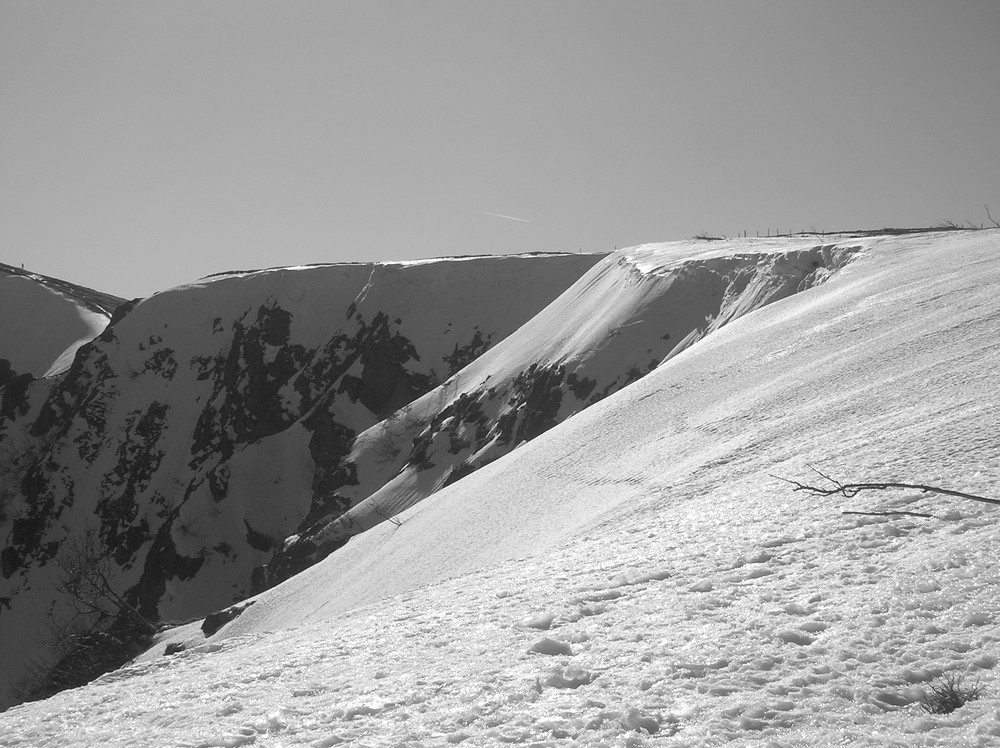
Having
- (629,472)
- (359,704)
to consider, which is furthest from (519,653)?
(629,472)

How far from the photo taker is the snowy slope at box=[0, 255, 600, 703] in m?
59.8

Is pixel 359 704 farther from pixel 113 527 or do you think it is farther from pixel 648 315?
pixel 113 527

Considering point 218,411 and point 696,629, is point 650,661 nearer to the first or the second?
point 696,629

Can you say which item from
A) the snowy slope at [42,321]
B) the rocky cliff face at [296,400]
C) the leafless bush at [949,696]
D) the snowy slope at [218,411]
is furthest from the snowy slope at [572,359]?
the snowy slope at [42,321]

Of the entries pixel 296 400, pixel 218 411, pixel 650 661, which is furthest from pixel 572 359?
pixel 218 411

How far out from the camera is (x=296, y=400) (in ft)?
234

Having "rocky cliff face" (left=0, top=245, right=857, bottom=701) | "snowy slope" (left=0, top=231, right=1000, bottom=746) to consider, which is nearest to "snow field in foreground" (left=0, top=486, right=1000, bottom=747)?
"snowy slope" (left=0, top=231, right=1000, bottom=746)

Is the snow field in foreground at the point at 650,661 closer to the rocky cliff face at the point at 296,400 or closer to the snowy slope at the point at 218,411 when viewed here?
the rocky cliff face at the point at 296,400

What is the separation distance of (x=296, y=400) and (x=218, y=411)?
7.46 metres

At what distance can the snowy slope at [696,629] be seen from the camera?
4.66 m

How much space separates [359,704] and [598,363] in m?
31.9

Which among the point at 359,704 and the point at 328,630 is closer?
the point at 359,704

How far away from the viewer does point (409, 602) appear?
30.6 ft

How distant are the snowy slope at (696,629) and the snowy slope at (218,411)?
42.6 meters
